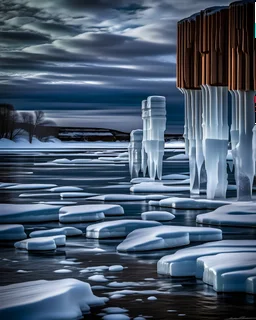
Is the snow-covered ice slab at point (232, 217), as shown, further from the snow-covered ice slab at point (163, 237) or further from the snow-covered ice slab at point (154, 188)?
the snow-covered ice slab at point (154, 188)

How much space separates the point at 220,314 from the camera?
390 inches

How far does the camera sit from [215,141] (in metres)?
25.4

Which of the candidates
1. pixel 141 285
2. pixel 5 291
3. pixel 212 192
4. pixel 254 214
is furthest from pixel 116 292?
pixel 212 192

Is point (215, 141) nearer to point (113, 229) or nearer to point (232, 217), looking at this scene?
point (232, 217)

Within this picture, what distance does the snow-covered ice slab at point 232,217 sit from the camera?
18.7m

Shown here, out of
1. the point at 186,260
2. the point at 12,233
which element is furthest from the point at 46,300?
the point at 12,233

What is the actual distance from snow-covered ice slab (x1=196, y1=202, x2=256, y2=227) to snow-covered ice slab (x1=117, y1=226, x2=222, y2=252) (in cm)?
274

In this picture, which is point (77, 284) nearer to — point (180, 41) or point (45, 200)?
point (45, 200)

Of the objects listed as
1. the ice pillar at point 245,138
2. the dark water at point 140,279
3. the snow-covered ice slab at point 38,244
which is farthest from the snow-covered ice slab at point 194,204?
the snow-covered ice slab at point 38,244

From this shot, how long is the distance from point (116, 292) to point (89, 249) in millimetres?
3892

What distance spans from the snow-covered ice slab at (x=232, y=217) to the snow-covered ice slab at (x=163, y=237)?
274cm

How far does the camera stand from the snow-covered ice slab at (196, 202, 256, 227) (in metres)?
18.7

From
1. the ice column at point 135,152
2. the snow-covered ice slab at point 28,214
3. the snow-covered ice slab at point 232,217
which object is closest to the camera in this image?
the snow-covered ice slab at point 232,217

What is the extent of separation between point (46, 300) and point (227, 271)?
269 centimetres
